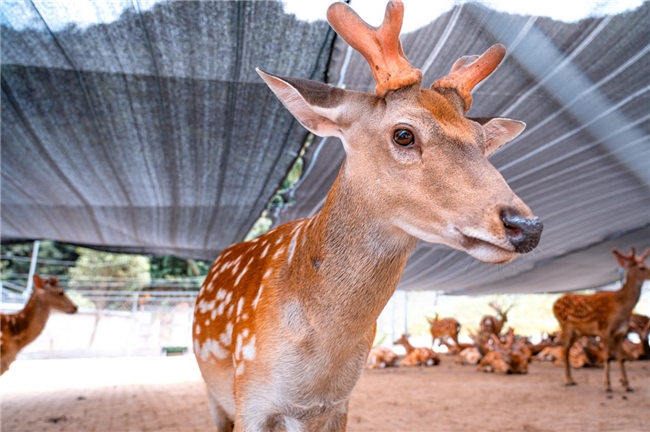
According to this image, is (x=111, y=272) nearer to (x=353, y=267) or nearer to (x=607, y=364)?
(x=607, y=364)

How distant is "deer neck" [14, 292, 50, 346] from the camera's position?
4.76 meters

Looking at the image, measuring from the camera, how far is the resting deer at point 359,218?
4.73 ft

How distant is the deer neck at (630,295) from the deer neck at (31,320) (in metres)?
5.76

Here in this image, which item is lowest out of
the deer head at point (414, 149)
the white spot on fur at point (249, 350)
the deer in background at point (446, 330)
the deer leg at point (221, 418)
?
the deer leg at point (221, 418)

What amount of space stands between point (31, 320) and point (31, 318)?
31 mm

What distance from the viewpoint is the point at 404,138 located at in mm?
1529

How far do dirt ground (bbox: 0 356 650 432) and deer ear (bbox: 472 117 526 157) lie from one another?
2.16m

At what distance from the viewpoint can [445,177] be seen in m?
1.42

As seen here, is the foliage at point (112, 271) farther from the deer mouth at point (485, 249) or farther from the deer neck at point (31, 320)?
the deer mouth at point (485, 249)

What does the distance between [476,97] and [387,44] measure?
1.92 m

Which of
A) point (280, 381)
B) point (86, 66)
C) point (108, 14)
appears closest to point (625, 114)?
point (280, 381)

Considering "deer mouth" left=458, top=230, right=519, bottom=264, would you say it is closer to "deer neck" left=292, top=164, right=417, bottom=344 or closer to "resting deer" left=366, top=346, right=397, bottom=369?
"deer neck" left=292, top=164, right=417, bottom=344

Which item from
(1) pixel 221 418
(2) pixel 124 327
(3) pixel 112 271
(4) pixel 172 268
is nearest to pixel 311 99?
(1) pixel 221 418

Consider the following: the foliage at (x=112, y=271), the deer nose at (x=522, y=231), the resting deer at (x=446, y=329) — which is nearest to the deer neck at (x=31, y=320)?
the deer nose at (x=522, y=231)
